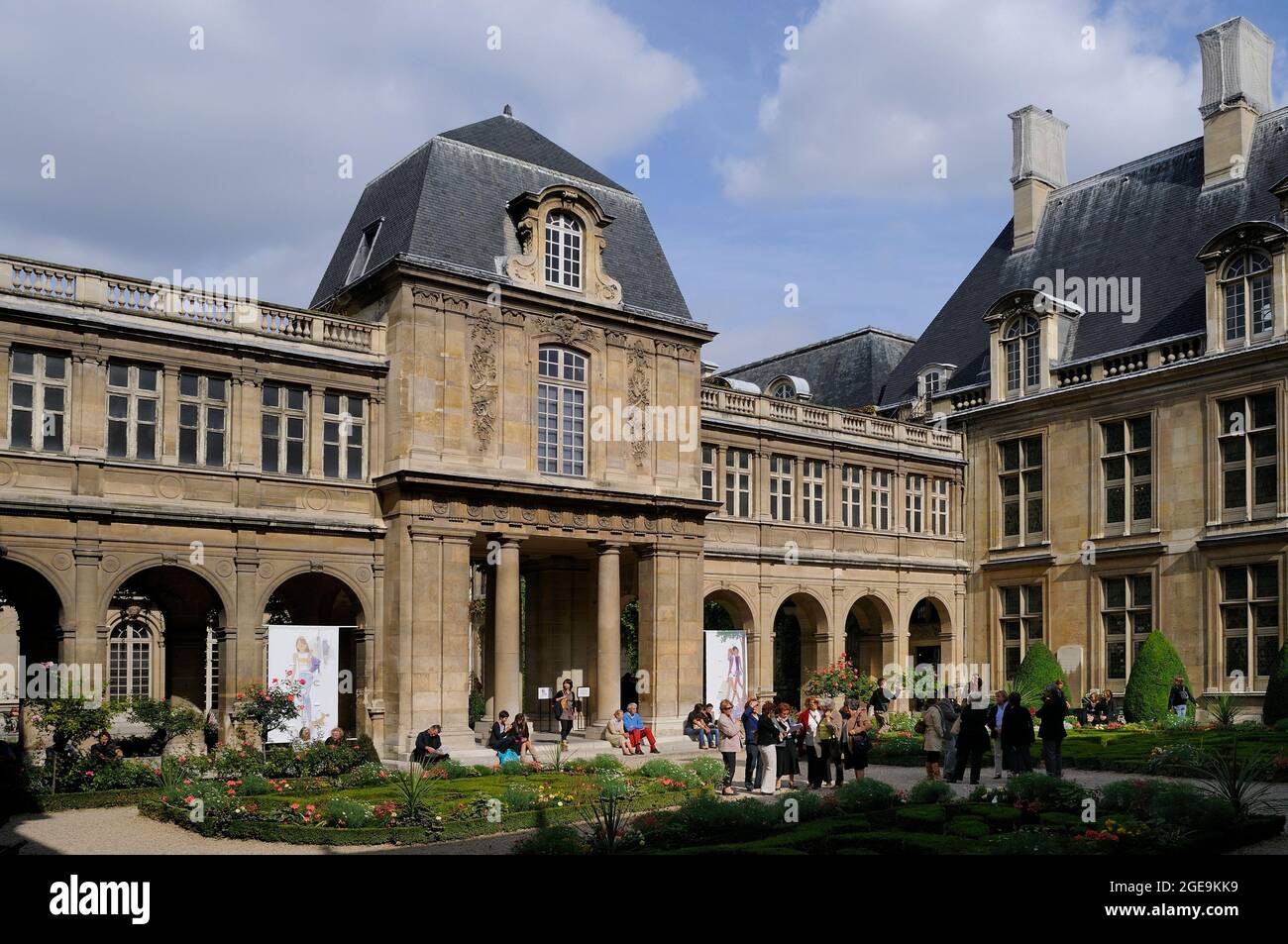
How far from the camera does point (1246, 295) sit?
117ft

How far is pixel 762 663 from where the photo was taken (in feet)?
127

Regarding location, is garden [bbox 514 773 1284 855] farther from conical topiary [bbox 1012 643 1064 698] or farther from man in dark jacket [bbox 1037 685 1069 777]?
conical topiary [bbox 1012 643 1064 698]

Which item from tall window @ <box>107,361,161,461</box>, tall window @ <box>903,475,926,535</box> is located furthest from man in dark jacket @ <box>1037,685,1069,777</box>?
tall window @ <box>903,475,926,535</box>

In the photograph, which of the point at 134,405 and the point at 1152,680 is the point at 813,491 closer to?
the point at 1152,680

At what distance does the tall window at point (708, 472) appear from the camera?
3791 centimetres

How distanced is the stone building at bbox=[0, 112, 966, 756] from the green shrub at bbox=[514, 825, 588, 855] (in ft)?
48.8

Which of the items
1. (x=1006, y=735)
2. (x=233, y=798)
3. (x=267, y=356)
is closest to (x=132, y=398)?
(x=267, y=356)

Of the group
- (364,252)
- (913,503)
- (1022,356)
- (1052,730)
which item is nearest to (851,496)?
(913,503)

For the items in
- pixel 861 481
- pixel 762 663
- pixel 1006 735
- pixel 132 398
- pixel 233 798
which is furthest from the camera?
pixel 861 481

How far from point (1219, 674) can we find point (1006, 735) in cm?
1583

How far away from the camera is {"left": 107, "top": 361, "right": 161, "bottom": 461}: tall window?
2742 cm

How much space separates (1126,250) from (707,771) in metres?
26.8
